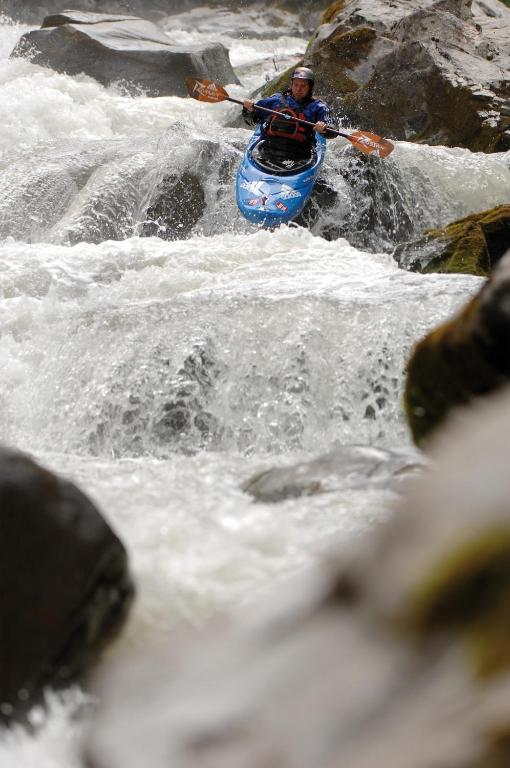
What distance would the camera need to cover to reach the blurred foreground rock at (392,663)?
1028 mm

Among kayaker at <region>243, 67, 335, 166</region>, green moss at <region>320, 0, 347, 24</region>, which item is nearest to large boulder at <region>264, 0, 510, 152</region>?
green moss at <region>320, 0, 347, 24</region>

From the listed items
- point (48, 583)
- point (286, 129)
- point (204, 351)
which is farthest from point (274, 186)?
point (48, 583)

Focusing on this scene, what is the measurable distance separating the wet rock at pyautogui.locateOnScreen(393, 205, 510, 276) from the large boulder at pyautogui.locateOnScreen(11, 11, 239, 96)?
29.8ft

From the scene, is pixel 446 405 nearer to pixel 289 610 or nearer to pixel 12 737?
pixel 289 610

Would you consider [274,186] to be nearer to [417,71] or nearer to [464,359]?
[417,71]

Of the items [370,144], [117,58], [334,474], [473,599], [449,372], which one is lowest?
[117,58]

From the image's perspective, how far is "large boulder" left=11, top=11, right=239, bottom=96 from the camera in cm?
1389

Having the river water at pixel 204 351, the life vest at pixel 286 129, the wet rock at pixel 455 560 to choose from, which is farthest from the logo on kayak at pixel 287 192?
the wet rock at pixel 455 560

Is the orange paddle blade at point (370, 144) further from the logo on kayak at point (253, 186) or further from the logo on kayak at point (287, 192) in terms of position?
the logo on kayak at point (253, 186)

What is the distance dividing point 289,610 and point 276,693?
0.48 ft

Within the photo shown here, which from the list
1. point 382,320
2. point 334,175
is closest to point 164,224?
point 334,175

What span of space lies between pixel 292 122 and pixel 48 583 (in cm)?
626

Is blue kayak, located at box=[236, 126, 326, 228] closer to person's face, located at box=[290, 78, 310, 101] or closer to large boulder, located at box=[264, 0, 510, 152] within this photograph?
person's face, located at box=[290, 78, 310, 101]

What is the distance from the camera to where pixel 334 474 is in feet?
9.45
